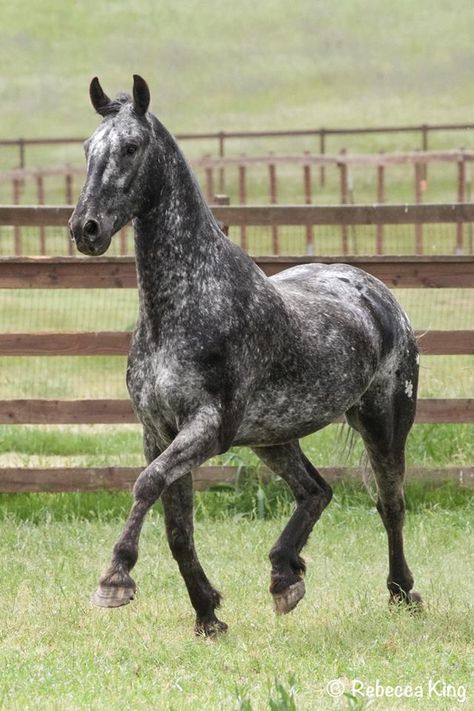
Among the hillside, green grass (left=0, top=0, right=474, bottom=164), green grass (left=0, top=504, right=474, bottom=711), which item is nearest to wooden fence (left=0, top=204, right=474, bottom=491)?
green grass (left=0, top=504, right=474, bottom=711)

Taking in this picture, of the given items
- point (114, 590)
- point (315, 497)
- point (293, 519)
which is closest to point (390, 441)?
point (315, 497)

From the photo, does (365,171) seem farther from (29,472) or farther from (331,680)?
(331,680)

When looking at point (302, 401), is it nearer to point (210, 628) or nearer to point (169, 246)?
point (169, 246)

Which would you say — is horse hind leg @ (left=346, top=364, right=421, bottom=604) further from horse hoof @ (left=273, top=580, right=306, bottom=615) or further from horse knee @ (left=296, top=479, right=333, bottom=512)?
horse hoof @ (left=273, top=580, right=306, bottom=615)

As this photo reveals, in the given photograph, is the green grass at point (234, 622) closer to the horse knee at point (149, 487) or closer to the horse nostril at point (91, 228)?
the horse knee at point (149, 487)

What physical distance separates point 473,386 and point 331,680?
5830 millimetres

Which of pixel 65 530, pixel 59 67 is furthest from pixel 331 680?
pixel 59 67

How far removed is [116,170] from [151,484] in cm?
125

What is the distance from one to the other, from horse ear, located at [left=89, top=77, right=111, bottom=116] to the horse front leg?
131 cm

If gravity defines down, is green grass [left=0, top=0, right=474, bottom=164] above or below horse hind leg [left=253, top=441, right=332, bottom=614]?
above

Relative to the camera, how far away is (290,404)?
18.8ft

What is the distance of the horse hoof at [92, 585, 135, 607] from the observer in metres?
4.72

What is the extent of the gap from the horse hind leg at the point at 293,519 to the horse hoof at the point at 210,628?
0.89 feet

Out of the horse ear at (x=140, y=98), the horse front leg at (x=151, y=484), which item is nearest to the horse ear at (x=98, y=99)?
the horse ear at (x=140, y=98)
